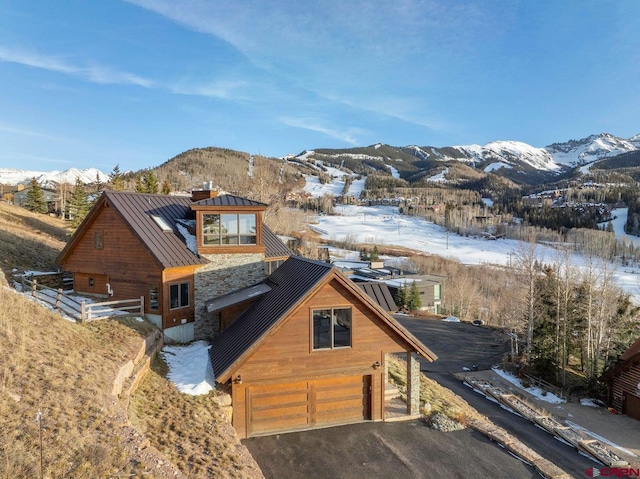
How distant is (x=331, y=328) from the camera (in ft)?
42.3

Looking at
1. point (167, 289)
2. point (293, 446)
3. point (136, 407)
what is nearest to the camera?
point (136, 407)

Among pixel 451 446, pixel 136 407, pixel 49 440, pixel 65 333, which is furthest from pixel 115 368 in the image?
pixel 451 446

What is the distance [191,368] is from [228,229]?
6.99 metres

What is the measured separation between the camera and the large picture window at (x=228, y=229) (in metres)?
18.2

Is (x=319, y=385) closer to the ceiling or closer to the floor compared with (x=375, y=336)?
closer to the floor

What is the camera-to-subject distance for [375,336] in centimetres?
1327

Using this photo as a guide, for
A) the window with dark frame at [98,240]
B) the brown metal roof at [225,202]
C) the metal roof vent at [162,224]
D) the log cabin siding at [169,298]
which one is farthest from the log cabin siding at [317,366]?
the window with dark frame at [98,240]

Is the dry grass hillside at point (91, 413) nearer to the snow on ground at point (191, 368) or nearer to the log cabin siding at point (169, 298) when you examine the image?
the snow on ground at point (191, 368)

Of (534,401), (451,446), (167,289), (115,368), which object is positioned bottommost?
(534,401)

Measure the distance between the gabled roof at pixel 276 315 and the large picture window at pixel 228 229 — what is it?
393 cm

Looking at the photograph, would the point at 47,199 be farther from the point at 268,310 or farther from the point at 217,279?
the point at 268,310

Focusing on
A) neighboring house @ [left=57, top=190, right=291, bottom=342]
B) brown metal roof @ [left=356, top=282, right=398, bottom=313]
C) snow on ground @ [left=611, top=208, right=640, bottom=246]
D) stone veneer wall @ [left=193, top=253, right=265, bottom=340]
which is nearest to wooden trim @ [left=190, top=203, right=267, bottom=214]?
neighboring house @ [left=57, top=190, right=291, bottom=342]

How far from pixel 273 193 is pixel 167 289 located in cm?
3397

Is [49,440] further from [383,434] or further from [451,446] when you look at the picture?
[451,446]
